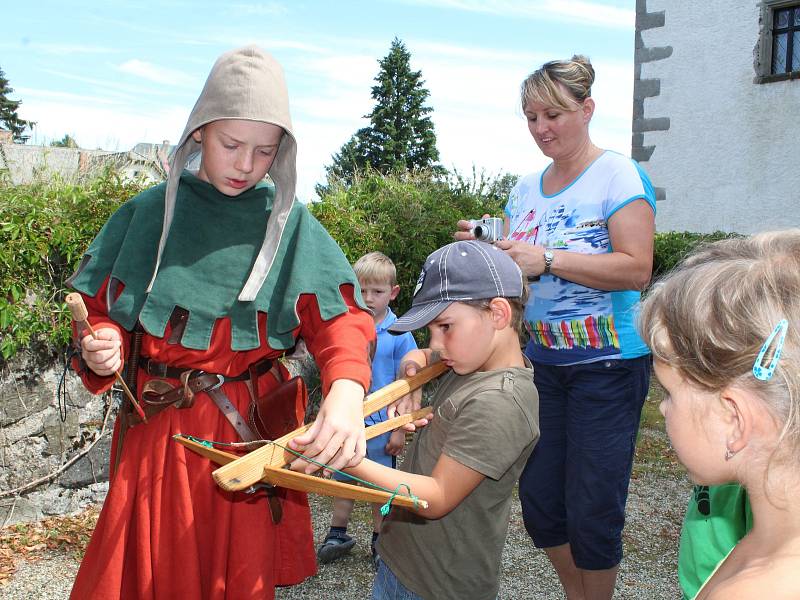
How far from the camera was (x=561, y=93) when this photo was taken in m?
2.75

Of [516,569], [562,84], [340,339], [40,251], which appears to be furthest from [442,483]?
[40,251]

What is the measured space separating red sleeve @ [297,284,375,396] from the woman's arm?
2.55 ft

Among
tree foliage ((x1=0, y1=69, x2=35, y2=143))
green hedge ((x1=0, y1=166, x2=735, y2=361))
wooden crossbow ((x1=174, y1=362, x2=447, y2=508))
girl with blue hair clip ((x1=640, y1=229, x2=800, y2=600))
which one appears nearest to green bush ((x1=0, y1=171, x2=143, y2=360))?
green hedge ((x1=0, y1=166, x2=735, y2=361))

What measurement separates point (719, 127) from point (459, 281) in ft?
38.8

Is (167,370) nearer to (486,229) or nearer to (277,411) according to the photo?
(277,411)

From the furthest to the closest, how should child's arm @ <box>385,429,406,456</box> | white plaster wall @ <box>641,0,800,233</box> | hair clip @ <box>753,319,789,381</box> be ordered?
white plaster wall @ <box>641,0,800,233</box> < child's arm @ <box>385,429,406,456</box> < hair clip @ <box>753,319,789,381</box>

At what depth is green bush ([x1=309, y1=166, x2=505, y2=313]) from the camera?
5.48 metres

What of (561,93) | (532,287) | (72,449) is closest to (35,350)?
(72,449)

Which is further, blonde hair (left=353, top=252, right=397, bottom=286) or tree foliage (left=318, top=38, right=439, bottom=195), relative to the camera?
tree foliage (left=318, top=38, right=439, bottom=195)

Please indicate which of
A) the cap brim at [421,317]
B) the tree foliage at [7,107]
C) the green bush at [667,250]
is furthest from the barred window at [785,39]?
the tree foliage at [7,107]

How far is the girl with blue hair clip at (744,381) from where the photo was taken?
3.58ft

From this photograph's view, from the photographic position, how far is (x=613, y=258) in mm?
2619

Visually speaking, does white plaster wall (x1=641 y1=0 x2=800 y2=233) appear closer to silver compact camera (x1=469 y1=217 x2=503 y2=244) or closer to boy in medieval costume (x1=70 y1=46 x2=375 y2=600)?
silver compact camera (x1=469 y1=217 x2=503 y2=244)

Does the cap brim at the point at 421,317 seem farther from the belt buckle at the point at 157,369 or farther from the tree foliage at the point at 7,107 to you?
the tree foliage at the point at 7,107
